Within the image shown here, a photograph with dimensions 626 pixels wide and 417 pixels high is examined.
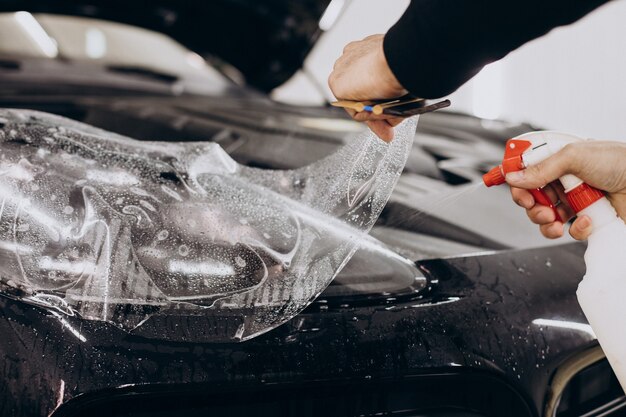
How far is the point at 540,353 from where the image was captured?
96cm

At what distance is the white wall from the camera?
13.6 feet

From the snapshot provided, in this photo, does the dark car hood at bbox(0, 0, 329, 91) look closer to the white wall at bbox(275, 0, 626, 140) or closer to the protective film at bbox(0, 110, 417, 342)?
the protective film at bbox(0, 110, 417, 342)

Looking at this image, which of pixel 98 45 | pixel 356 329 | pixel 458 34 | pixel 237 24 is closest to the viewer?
pixel 458 34

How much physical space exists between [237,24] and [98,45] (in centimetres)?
Result: 51

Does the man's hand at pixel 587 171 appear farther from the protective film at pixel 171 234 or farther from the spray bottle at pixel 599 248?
the protective film at pixel 171 234

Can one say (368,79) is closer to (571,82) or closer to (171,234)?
(171,234)

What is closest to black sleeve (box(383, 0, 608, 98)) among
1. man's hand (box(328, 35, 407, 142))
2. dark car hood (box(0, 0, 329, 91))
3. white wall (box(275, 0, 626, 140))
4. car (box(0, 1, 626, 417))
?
man's hand (box(328, 35, 407, 142))

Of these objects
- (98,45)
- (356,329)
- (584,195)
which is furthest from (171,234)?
(98,45)

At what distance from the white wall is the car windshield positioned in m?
1.89

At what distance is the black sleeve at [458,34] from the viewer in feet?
2.36

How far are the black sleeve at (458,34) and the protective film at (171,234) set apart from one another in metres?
0.19

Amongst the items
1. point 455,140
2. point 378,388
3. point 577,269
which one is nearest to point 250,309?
point 378,388

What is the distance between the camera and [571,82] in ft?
14.8

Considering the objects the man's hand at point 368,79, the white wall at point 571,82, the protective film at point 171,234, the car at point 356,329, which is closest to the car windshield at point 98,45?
the car at point 356,329
